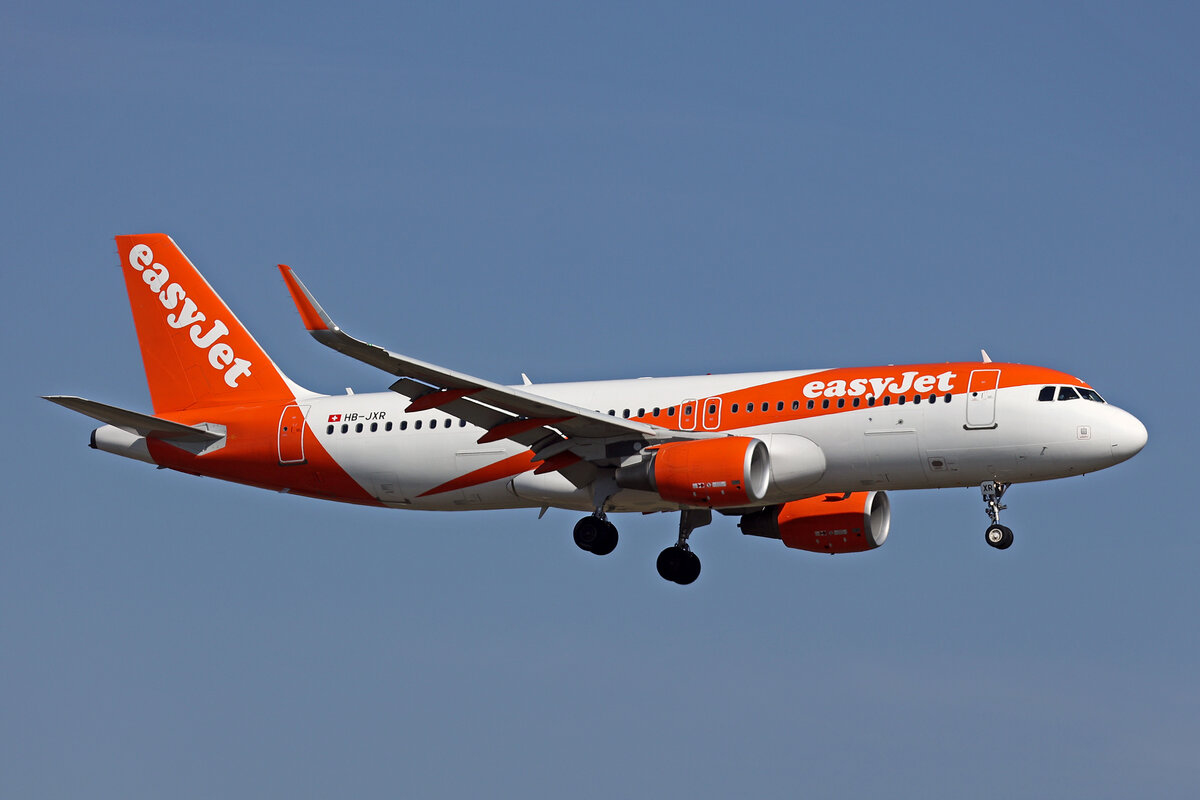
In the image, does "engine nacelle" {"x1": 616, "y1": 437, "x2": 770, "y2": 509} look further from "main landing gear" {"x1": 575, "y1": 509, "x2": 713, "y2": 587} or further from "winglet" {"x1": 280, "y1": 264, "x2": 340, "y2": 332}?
"winglet" {"x1": 280, "y1": 264, "x2": 340, "y2": 332}

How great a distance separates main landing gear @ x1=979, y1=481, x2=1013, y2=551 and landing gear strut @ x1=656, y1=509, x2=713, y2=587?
8.49m

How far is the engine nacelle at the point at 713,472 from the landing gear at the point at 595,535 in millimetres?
2777

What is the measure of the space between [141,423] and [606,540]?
13258 mm

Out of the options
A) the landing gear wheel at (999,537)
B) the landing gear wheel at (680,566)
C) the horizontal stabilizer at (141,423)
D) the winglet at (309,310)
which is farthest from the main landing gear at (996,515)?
the horizontal stabilizer at (141,423)

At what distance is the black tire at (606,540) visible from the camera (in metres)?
45.2

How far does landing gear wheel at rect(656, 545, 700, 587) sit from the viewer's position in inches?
1902

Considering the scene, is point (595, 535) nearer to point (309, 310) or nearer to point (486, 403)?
point (486, 403)

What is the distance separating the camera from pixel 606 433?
4388 cm

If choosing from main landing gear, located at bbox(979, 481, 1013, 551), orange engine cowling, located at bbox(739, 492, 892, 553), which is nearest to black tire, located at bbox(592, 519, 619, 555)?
orange engine cowling, located at bbox(739, 492, 892, 553)

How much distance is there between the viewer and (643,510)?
4659 centimetres

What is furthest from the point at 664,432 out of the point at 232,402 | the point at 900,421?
the point at 232,402

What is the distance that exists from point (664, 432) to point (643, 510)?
346 centimetres

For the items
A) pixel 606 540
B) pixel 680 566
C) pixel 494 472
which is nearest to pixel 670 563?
pixel 680 566

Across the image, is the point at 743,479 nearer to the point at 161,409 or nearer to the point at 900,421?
the point at 900,421
